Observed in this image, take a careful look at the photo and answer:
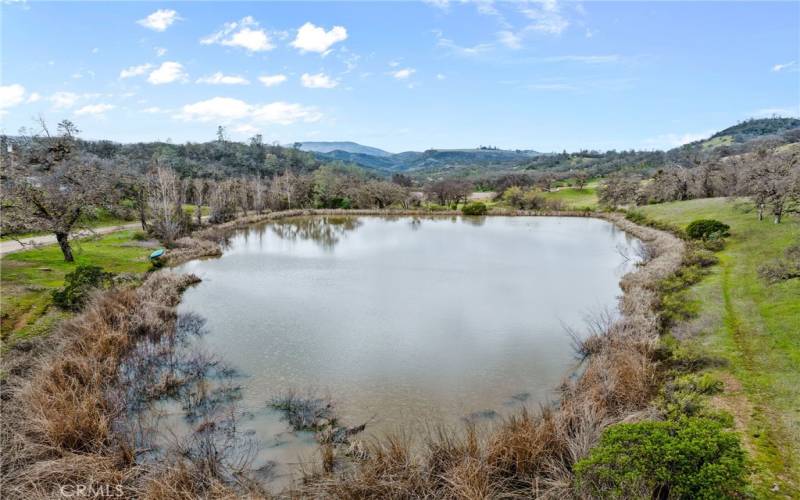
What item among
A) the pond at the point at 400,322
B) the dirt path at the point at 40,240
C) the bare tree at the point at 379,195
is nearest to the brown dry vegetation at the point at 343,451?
the pond at the point at 400,322

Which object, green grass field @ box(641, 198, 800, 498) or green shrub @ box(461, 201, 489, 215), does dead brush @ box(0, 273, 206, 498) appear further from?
green shrub @ box(461, 201, 489, 215)

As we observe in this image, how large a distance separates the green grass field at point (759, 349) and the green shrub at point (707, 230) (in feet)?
9.47

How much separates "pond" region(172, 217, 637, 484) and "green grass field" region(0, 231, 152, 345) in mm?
3890

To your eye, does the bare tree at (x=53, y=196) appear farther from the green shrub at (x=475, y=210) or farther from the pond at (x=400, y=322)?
the green shrub at (x=475, y=210)

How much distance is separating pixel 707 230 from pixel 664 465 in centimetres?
2575

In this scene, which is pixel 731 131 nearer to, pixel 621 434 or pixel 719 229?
pixel 719 229

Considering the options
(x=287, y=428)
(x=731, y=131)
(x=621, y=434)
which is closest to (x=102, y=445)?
(x=287, y=428)

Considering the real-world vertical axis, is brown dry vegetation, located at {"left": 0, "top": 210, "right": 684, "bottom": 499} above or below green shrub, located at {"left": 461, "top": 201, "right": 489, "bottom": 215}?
below

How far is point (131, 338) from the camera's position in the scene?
522 inches

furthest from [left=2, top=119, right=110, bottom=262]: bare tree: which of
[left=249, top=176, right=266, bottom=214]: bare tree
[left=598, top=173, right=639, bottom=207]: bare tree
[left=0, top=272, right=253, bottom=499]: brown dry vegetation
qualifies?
[left=598, top=173, right=639, bottom=207]: bare tree

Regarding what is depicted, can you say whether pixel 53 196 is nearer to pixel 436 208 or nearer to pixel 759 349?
pixel 759 349

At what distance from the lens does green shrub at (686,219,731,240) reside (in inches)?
989

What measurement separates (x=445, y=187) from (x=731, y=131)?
135 meters

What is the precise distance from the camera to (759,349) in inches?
439
